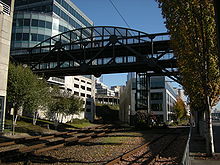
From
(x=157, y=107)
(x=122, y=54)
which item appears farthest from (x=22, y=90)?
(x=157, y=107)

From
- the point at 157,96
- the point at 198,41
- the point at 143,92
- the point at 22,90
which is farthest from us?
the point at 157,96

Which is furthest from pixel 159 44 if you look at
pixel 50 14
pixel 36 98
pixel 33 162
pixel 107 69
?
pixel 50 14

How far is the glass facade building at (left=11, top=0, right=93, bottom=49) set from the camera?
6600 centimetres

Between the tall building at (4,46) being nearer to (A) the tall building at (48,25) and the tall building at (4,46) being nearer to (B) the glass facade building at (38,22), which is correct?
(A) the tall building at (48,25)

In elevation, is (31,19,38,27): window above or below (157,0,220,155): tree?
above

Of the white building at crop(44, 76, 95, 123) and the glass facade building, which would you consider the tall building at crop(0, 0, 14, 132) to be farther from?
the glass facade building

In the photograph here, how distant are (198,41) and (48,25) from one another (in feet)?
200

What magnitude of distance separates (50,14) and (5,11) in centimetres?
4350

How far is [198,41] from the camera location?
41.9 feet

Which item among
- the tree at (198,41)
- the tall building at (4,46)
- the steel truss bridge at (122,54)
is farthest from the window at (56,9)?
the tree at (198,41)

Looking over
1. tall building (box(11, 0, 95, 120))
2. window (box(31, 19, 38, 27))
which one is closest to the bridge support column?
tall building (box(11, 0, 95, 120))

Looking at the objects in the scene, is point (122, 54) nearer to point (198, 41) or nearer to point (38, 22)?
point (198, 41)

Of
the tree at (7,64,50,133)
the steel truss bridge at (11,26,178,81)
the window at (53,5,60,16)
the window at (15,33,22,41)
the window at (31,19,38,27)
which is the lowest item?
the tree at (7,64,50,133)

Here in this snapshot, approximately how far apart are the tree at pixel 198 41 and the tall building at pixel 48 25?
52.0m
